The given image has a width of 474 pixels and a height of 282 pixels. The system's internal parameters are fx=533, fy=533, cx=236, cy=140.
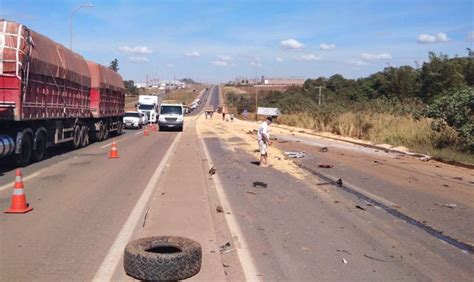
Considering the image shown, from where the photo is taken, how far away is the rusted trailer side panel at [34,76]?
14.7 m

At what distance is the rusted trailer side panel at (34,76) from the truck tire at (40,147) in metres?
0.68

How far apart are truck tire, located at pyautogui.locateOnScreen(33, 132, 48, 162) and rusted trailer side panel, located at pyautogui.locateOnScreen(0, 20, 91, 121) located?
68cm

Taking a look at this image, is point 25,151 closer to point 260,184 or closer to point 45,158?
point 45,158

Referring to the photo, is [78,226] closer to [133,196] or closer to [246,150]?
[133,196]

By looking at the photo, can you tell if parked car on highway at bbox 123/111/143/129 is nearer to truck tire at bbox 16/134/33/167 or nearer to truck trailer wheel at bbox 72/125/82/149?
truck trailer wheel at bbox 72/125/82/149

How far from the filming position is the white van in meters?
40.5

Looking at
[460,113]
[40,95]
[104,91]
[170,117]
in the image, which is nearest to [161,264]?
[40,95]

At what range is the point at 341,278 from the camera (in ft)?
18.7

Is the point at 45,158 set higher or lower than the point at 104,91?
lower

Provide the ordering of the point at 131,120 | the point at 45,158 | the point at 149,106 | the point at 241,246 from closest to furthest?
the point at 241,246, the point at 45,158, the point at 131,120, the point at 149,106

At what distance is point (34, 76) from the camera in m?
16.3

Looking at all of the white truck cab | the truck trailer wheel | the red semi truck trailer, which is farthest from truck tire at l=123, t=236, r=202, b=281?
the white truck cab

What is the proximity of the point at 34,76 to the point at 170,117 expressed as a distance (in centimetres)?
2426

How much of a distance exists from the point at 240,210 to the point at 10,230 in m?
3.80
